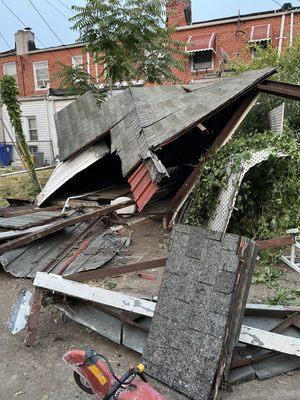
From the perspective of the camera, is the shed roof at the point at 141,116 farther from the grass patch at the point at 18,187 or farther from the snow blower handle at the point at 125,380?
the snow blower handle at the point at 125,380

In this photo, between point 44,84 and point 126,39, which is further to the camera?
point 44,84

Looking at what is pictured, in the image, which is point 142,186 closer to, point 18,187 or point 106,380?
point 106,380

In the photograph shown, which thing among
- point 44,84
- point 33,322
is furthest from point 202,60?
point 33,322

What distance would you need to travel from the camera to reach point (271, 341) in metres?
3.05

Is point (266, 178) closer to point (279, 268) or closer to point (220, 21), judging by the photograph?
point (279, 268)

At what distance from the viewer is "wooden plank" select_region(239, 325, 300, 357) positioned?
303cm

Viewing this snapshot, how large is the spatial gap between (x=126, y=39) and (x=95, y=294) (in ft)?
33.7

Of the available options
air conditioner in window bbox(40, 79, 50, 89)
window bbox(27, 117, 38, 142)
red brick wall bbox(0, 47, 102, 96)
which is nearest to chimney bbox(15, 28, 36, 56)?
red brick wall bbox(0, 47, 102, 96)

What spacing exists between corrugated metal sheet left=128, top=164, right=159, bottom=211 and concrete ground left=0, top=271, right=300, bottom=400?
6.28 ft

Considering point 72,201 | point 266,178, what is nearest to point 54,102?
point 72,201

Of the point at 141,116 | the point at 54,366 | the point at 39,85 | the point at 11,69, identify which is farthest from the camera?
the point at 11,69

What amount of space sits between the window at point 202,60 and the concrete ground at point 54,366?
1682cm

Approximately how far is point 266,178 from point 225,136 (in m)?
1.14

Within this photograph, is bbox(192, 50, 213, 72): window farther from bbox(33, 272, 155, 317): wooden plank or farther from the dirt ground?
bbox(33, 272, 155, 317): wooden plank
